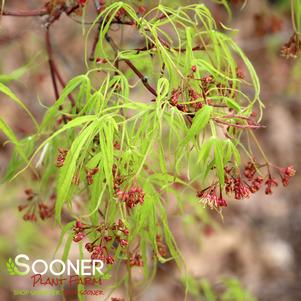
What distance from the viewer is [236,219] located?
478 centimetres

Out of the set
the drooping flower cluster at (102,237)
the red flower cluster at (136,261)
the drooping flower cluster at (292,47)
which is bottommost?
the red flower cluster at (136,261)

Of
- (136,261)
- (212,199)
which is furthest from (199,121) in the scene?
(136,261)

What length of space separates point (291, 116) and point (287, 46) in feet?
12.6

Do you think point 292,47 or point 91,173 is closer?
point 91,173

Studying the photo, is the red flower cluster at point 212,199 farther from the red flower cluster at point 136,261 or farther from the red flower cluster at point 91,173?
the red flower cluster at point 136,261

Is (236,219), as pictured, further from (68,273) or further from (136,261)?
(136,261)

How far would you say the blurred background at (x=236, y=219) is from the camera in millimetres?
4023

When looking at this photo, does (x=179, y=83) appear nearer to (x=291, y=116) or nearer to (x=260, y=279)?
(x=260, y=279)

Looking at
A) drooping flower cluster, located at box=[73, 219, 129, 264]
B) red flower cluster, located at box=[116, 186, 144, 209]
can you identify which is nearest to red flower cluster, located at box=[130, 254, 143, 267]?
drooping flower cluster, located at box=[73, 219, 129, 264]

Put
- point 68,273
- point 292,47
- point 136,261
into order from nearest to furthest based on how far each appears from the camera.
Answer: point 136,261
point 292,47
point 68,273

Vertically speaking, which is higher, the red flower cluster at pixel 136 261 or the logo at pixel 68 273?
the red flower cluster at pixel 136 261

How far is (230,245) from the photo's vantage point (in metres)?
4.68

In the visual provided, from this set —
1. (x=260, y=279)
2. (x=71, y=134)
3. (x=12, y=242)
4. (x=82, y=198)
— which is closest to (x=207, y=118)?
(x=71, y=134)

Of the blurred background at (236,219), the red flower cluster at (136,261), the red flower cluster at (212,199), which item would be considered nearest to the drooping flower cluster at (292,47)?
the red flower cluster at (212,199)
